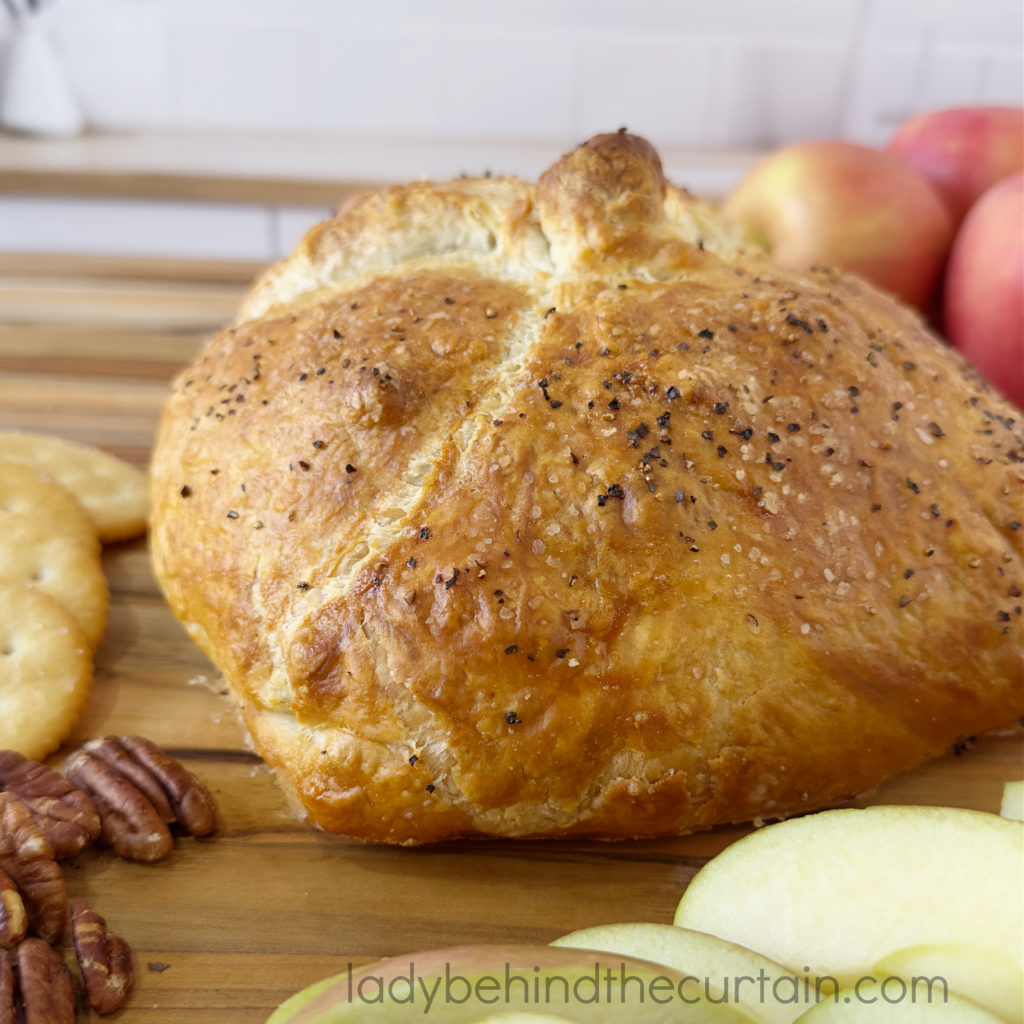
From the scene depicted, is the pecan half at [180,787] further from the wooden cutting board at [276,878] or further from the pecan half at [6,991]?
the pecan half at [6,991]

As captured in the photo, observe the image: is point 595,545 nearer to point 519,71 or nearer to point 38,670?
point 38,670

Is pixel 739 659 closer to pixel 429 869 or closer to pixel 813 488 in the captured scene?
pixel 813 488

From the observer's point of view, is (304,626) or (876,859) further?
(304,626)

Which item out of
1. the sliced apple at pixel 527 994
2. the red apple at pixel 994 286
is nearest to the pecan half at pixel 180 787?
the sliced apple at pixel 527 994

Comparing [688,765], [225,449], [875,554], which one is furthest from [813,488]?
[225,449]

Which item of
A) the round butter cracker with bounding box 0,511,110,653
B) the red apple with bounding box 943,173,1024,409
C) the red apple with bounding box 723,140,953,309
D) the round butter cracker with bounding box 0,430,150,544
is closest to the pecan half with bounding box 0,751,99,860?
the round butter cracker with bounding box 0,511,110,653

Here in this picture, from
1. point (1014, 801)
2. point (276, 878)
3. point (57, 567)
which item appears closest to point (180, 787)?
point (276, 878)
